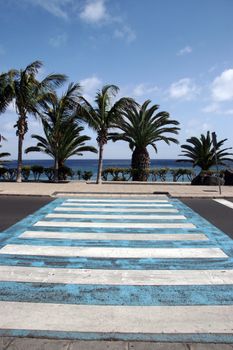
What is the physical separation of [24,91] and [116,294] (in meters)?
17.7

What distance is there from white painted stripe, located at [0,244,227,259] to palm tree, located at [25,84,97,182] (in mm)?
15987

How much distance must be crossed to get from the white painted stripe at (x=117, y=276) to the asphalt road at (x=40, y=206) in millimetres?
2729

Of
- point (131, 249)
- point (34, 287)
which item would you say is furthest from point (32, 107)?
point (34, 287)

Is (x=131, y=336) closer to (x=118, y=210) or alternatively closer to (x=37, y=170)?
(x=118, y=210)

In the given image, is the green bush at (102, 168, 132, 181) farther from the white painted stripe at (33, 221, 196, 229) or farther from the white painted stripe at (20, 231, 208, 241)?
the white painted stripe at (20, 231, 208, 241)

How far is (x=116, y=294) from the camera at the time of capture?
14.8ft

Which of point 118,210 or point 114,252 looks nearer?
point 114,252

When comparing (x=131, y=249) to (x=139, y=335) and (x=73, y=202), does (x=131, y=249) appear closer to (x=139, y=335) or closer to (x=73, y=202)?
(x=139, y=335)

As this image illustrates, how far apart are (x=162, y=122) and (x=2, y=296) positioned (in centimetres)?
2241

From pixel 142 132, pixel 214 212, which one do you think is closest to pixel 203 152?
pixel 142 132

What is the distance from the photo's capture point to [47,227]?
8320 millimetres

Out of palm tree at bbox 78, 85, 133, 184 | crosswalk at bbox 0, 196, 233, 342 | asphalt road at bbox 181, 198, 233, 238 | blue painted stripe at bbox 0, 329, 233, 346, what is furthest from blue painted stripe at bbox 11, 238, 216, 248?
palm tree at bbox 78, 85, 133, 184

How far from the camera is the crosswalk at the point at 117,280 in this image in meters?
3.68

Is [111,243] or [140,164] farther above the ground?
[140,164]
